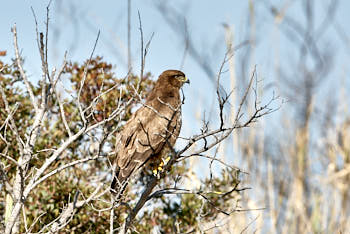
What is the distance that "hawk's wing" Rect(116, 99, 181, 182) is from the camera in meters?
4.75

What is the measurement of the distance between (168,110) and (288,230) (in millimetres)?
1751

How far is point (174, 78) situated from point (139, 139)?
4.04 ft

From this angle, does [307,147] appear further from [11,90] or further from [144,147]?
[11,90]

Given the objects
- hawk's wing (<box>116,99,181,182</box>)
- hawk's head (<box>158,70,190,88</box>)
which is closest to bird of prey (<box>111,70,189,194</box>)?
hawk's wing (<box>116,99,181,182</box>)

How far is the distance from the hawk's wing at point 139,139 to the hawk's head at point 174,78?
2.32 ft

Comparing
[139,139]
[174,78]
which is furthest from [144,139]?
[174,78]

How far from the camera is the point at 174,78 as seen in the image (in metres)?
6.04

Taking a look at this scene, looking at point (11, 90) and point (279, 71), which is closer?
point (11, 90)

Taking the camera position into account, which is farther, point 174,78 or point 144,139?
point 174,78

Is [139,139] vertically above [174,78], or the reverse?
[174,78]

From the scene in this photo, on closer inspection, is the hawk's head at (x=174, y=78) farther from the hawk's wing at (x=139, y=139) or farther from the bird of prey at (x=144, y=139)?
the hawk's wing at (x=139, y=139)

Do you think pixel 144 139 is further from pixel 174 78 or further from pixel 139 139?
pixel 174 78

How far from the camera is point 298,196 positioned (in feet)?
17.2

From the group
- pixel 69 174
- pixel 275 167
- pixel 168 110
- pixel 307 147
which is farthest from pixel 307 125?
pixel 69 174
